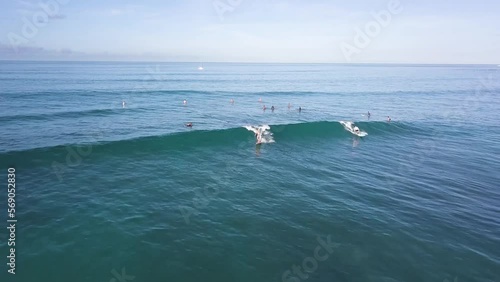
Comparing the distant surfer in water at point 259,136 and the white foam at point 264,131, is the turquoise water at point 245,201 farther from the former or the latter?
the white foam at point 264,131

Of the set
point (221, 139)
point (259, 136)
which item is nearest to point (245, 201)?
point (221, 139)

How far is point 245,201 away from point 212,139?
58.1 ft

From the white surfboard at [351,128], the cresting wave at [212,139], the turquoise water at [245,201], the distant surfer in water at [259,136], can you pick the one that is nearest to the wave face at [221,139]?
the cresting wave at [212,139]

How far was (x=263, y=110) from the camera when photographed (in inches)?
2362

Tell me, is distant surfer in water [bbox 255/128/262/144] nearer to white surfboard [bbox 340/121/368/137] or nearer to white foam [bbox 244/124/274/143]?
white foam [bbox 244/124/274/143]

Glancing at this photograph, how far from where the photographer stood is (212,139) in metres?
39.5

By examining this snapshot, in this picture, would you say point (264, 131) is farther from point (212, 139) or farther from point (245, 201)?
point (245, 201)

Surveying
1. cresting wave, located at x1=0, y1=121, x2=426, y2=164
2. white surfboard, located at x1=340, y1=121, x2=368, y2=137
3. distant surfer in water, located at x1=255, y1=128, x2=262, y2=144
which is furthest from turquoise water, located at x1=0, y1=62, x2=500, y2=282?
white surfboard, located at x1=340, y1=121, x2=368, y2=137

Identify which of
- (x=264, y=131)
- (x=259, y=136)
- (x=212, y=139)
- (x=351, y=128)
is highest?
(x=351, y=128)

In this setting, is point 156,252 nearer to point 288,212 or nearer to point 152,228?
point 152,228

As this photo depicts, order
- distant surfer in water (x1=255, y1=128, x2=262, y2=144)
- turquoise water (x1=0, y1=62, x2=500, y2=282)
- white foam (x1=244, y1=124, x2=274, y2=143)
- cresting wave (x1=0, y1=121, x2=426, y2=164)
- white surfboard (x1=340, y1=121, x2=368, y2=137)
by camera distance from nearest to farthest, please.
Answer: turquoise water (x1=0, y1=62, x2=500, y2=282), cresting wave (x1=0, y1=121, x2=426, y2=164), distant surfer in water (x1=255, y1=128, x2=262, y2=144), white foam (x1=244, y1=124, x2=274, y2=143), white surfboard (x1=340, y1=121, x2=368, y2=137)

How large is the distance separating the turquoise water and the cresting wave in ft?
0.78

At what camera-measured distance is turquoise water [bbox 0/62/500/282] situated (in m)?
16.2

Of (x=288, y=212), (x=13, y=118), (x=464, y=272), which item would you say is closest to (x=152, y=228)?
(x=288, y=212)
